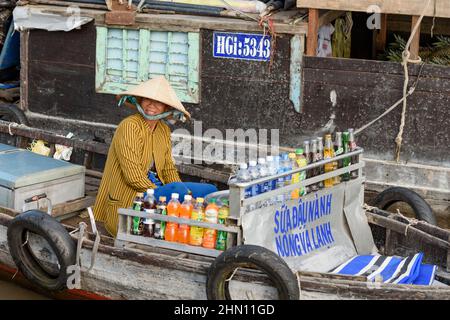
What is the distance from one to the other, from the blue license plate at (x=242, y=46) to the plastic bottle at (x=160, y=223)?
3.46m

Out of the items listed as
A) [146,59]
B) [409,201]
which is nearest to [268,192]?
[409,201]

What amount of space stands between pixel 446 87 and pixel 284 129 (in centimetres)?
179

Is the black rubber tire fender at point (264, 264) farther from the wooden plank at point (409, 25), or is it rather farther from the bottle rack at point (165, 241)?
the wooden plank at point (409, 25)

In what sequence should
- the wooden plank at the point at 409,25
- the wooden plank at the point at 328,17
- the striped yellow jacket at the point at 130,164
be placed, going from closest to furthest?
1. the striped yellow jacket at the point at 130,164
2. the wooden plank at the point at 328,17
3. the wooden plank at the point at 409,25

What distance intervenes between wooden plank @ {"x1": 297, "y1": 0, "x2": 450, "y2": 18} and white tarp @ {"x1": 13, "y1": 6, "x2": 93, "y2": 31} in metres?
2.74

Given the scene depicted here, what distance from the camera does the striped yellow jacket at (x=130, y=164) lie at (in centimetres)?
718

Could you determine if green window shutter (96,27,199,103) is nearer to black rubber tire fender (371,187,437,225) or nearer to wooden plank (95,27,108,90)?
wooden plank (95,27,108,90)

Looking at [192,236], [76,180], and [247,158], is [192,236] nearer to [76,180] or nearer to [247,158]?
[76,180]

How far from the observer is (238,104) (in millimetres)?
10055

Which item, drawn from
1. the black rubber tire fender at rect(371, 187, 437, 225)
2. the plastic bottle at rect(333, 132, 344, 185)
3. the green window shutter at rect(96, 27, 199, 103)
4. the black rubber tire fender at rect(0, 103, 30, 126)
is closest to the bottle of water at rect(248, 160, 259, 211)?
the plastic bottle at rect(333, 132, 344, 185)

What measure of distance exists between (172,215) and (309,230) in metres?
1.14

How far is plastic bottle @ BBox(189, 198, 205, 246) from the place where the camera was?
6531 mm

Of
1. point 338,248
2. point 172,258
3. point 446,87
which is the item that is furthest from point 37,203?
point 446,87

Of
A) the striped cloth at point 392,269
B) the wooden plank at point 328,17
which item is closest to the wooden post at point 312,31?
the wooden plank at point 328,17
